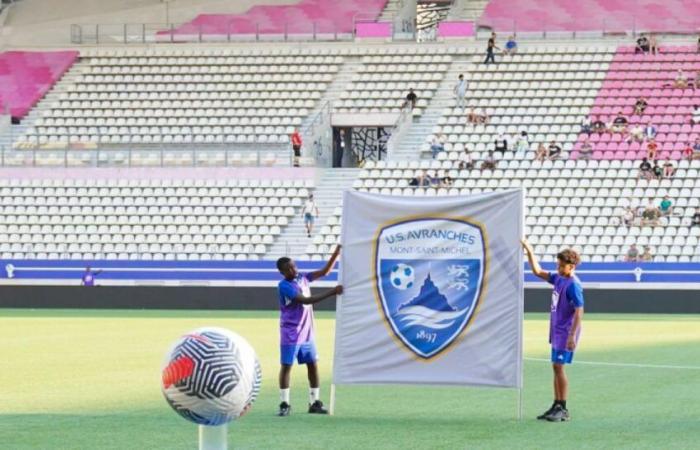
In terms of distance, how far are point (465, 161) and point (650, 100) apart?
7.02 meters

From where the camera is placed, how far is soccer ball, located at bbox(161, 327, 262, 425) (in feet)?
19.6

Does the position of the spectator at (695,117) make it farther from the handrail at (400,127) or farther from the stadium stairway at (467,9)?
the stadium stairway at (467,9)

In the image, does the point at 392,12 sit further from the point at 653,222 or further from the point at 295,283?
the point at 295,283

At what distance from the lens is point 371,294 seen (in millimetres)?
14789

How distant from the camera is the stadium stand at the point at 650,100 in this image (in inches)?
1826

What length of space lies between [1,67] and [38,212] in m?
11.2

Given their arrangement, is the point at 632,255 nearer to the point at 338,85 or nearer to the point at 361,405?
the point at 338,85

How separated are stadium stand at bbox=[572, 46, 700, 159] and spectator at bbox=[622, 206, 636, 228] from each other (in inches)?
138

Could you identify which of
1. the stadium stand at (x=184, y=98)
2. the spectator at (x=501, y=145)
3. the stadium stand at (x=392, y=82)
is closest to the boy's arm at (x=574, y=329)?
the spectator at (x=501, y=145)

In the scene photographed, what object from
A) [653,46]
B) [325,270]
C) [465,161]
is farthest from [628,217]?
[325,270]

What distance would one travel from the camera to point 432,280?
14562 mm

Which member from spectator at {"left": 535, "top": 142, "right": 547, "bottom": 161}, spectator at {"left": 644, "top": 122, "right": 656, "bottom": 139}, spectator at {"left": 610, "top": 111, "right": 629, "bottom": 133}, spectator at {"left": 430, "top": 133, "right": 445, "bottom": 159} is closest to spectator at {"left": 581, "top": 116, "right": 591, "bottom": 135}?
spectator at {"left": 610, "top": 111, "right": 629, "bottom": 133}

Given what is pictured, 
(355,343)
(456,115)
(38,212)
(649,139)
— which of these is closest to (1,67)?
(38,212)

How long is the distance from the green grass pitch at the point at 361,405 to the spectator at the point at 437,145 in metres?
21.2
